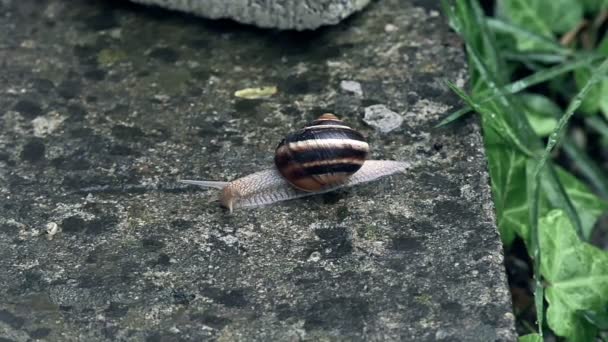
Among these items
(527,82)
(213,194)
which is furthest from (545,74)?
(213,194)

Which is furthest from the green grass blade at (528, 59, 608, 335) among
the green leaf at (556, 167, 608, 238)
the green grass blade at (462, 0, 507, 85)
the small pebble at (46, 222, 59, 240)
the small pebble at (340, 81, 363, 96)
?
the small pebble at (46, 222, 59, 240)

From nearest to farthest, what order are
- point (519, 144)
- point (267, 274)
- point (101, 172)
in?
1. point (267, 274)
2. point (101, 172)
3. point (519, 144)

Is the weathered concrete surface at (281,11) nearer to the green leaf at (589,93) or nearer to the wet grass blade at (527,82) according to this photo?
the wet grass blade at (527,82)

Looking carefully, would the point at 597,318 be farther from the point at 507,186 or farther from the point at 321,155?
the point at 321,155

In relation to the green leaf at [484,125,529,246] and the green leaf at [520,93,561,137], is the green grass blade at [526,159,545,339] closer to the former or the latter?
the green leaf at [484,125,529,246]

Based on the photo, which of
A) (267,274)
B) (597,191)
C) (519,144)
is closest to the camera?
(267,274)

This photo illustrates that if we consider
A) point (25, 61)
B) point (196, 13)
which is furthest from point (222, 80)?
point (25, 61)

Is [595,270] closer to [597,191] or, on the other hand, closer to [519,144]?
[519,144]
